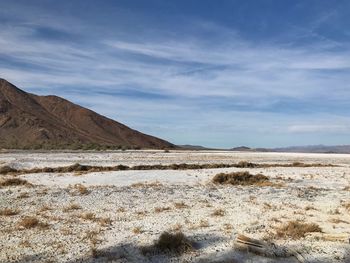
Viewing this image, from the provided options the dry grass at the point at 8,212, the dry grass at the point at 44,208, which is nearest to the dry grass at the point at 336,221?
the dry grass at the point at 44,208

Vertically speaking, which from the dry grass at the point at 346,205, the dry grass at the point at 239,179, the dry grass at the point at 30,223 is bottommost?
the dry grass at the point at 30,223

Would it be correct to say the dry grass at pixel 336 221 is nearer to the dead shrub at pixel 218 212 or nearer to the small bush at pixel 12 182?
the dead shrub at pixel 218 212

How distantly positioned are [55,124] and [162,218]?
431ft

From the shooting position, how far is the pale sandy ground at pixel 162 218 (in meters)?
10.4

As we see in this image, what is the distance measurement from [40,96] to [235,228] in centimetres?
16467

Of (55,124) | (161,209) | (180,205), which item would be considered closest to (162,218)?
(161,209)

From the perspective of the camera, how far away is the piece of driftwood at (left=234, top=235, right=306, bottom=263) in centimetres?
1023

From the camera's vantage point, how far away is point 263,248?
10.6m

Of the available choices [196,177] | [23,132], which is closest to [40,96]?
[23,132]

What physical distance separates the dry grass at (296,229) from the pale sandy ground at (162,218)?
9.1 inches

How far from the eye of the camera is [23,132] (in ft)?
422

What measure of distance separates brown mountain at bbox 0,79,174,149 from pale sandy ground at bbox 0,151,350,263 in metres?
99.4

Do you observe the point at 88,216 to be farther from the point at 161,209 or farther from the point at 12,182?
the point at 12,182

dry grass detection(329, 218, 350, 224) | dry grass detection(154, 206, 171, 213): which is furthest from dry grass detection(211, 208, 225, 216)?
dry grass detection(329, 218, 350, 224)
